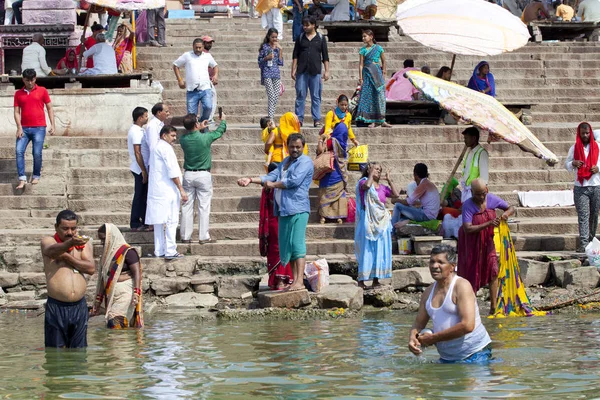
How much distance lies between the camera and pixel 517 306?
1177 centimetres

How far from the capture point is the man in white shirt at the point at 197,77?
16.5m

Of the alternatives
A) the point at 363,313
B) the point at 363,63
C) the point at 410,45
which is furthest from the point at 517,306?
the point at 410,45

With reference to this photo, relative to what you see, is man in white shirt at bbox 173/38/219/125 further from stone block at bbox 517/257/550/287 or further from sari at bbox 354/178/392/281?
stone block at bbox 517/257/550/287

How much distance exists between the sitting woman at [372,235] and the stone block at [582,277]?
1884 millimetres

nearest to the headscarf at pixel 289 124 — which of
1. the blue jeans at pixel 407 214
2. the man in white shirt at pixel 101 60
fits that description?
the blue jeans at pixel 407 214

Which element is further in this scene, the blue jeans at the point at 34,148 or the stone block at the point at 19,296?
the blue jeans at the point at 34,148

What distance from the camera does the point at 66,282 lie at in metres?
9.49

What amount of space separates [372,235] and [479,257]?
134cm

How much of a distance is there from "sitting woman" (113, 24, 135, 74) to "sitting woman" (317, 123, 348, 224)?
18.4 feet

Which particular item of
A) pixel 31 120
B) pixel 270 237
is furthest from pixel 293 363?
pixel 31 120

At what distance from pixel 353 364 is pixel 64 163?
7.32m

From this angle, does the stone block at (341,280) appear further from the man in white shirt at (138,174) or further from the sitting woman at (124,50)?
Answer: the sitting woman at (124,50)

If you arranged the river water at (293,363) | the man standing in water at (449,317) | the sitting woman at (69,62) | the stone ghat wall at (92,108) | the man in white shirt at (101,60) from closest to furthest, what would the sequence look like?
the river water at (293,363)
the man standing in water at (449,317)
the stone ghat wall at (92,108)
the man in white shirt at (101,60)
the sitting woman at (69,62)

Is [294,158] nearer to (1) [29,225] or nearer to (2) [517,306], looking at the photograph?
(2) [517,306]
